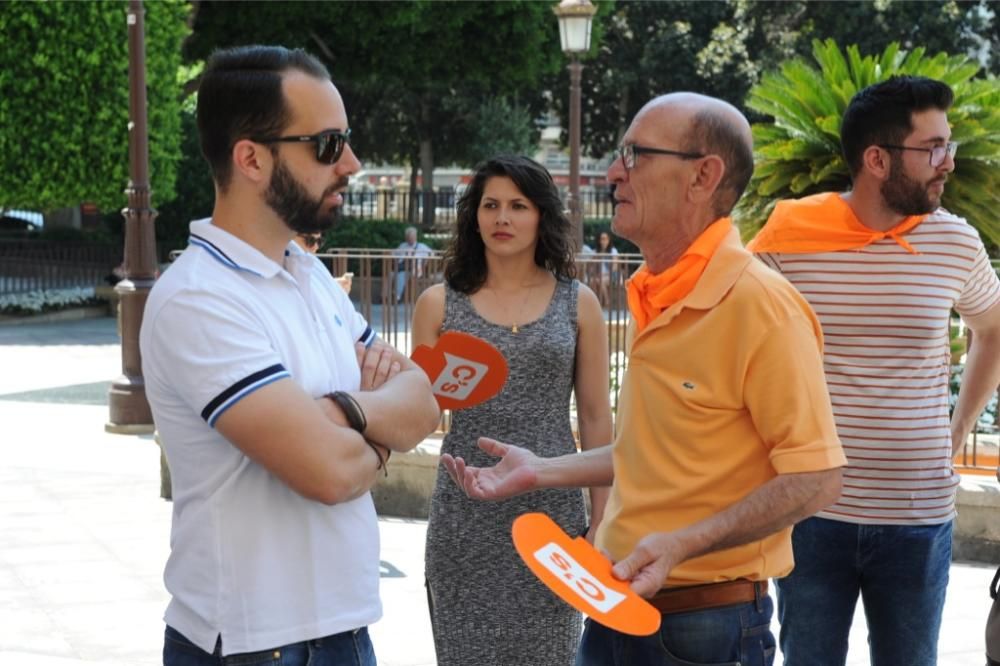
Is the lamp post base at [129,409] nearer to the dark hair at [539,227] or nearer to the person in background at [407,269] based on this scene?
the person in background at [407,269]

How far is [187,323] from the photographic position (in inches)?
92.5

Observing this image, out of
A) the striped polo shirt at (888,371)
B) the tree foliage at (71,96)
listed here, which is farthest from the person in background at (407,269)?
the tree foliage at (71,96)

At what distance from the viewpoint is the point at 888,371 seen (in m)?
3.43

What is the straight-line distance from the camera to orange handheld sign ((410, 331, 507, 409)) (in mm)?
3223

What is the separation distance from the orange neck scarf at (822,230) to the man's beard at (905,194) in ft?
0.16

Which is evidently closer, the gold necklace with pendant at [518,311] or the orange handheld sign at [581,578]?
the orange handheld sign at [581,578]

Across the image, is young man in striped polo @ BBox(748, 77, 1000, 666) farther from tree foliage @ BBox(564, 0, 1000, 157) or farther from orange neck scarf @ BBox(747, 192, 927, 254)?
tree foliage @ BBox(564, 0, 1000, 157)

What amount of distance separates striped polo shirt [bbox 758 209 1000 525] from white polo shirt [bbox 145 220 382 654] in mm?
1444

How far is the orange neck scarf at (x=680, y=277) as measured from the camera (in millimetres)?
2600

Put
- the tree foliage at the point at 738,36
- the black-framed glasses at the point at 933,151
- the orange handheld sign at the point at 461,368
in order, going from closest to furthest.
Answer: the orange handheld sign at the point at 461,368 < the black-framed glasses at the point at 933,151 < the tree foliage at the point at 738,36

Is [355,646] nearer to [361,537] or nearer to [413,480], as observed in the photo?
[361,537]

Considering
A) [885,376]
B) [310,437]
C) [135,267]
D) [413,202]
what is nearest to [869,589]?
[885,376]

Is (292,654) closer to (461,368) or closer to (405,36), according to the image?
(461,368)

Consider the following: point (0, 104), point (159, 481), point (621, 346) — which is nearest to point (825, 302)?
point (621, 346)
